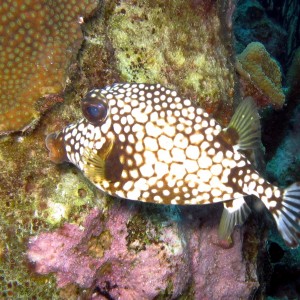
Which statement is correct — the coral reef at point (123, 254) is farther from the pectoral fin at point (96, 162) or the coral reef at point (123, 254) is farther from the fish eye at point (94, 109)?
the fish eye at point (94, 109)

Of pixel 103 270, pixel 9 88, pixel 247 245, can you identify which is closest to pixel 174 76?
pixel 9 88

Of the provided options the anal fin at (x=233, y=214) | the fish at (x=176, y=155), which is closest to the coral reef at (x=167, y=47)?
the fish at (x=176, y=155)

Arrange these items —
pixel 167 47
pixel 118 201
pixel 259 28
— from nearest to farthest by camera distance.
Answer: pixel 118 201 → pixel 167 47 → pixel 259 28

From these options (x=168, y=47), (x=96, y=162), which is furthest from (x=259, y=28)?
(x=96, y=162)

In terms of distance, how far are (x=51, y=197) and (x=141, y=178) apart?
94 centimetres

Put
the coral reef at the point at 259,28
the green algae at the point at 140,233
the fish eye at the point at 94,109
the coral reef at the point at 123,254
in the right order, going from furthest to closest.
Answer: the coral reef at the point at 259,28, the green algae at the point at 140,233, the coral reef at the point at 123,254, the fish eye at the point at 94,109

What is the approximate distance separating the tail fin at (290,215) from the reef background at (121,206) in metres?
1.32

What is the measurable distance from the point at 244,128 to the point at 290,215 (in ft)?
2.55

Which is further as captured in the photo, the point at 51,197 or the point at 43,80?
the point at 51,197

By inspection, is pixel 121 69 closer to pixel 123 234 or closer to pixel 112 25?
pixel 112 25

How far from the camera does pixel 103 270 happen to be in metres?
3.63

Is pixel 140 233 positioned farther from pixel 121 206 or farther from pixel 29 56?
pixel 29 56

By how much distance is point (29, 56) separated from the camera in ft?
9.69

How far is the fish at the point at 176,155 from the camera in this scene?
2799 millimetres
